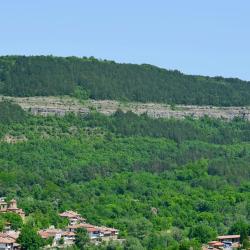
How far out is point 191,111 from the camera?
175m

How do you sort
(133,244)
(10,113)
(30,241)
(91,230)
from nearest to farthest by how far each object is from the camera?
(30,241)
(133,244)
(91,230)
(10,113)

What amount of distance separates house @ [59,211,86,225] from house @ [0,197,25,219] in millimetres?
3222

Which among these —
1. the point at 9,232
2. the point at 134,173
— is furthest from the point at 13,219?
the point at 134,173

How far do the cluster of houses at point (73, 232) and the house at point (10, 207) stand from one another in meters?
3.09

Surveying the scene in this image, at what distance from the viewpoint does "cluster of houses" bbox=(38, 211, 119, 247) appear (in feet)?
328

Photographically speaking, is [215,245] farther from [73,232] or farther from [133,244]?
[73,232]

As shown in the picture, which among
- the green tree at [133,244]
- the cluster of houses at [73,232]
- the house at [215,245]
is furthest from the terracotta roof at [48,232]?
the house at [215,245]

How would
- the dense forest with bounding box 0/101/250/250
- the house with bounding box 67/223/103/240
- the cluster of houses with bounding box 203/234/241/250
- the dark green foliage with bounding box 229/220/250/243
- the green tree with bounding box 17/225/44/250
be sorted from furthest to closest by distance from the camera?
the dense forest with bounding box 0/101/250/250 < the house with bounding box 67/223/103/240 < the dark green foliage with bounding box 229/220/250/243 < the cluster of houses with bounding box 203/234/241/250 < the green tree with bounding box 17/225/44/250

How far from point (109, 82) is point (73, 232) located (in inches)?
2865

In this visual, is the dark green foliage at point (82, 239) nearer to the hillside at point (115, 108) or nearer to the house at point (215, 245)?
the house at point (215, 245)

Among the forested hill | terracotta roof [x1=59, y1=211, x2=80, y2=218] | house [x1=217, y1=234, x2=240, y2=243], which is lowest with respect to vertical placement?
house [x1=217, y1=234, x2=240, y2=243]

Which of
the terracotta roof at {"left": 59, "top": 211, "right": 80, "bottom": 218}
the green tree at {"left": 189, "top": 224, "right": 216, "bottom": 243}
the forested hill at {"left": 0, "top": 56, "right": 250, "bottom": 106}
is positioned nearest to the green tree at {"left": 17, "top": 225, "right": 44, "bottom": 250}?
the green tree at {"left": 189, "top": 224, "right": 216, "bottom": 243}

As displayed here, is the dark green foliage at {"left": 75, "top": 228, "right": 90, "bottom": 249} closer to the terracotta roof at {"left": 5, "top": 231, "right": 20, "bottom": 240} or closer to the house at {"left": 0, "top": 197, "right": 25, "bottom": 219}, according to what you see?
the terracotta roof at {"left": 5, "top": 231, "right": 20, "bottom": 240}

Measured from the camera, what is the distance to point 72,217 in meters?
111
